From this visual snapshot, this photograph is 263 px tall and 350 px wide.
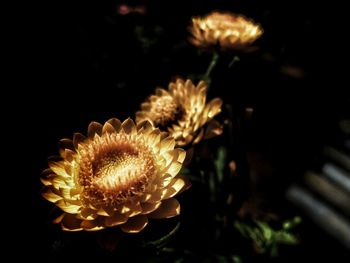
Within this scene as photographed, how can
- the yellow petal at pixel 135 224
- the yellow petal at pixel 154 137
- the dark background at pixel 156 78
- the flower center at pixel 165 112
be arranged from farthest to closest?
the dark background at pixel 156 78, the flower center at pixel 165 112, the yellow petal at pixel 154 137, the yellow petal at pixel 135 224

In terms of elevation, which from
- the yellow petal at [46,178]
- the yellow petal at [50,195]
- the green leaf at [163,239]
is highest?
the yellow petal at [46,178]

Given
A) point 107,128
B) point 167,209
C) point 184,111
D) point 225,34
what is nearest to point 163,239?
point 167,209

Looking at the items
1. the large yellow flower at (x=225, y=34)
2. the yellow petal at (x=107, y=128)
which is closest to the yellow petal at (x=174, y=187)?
the yellow petal at (x=107, y=128)

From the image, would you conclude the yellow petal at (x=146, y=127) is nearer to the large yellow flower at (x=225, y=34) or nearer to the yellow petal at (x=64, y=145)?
the yellow petal at (x=64, y=145)

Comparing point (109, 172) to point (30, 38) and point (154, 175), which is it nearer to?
point (154, 175)

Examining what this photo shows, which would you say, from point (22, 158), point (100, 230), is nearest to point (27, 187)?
point (22, 158)

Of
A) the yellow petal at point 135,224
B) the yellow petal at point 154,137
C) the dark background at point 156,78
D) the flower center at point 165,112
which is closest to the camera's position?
the yellow petal at point 135,224
